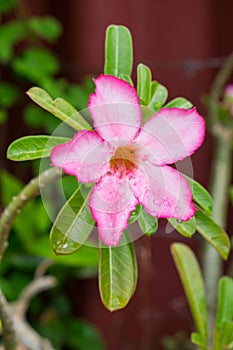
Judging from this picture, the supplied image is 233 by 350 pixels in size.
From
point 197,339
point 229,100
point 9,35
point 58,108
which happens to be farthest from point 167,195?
point 9,35

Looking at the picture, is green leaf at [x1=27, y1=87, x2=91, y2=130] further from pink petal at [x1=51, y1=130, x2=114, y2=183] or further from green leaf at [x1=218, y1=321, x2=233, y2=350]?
green leaf at [x1=218, y1=321, x2=233, y2=350]

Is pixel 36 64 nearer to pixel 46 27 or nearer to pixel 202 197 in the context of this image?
pixel 46 27

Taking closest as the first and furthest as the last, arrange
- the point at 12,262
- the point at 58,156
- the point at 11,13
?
the point at 58,156
the point at 12,262
the point at 11,13

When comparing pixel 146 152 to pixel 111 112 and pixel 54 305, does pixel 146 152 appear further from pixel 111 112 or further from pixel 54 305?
pixel 54 305

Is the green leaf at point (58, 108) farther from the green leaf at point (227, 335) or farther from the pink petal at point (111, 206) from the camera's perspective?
the green leaf at point (227, 335)

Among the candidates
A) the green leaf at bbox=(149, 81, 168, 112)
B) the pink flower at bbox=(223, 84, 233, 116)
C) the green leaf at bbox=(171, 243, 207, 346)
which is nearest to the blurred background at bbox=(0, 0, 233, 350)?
the pink flower at bbox=(223, 84, 233, 116)

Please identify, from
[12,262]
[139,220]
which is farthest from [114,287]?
[12,262]
